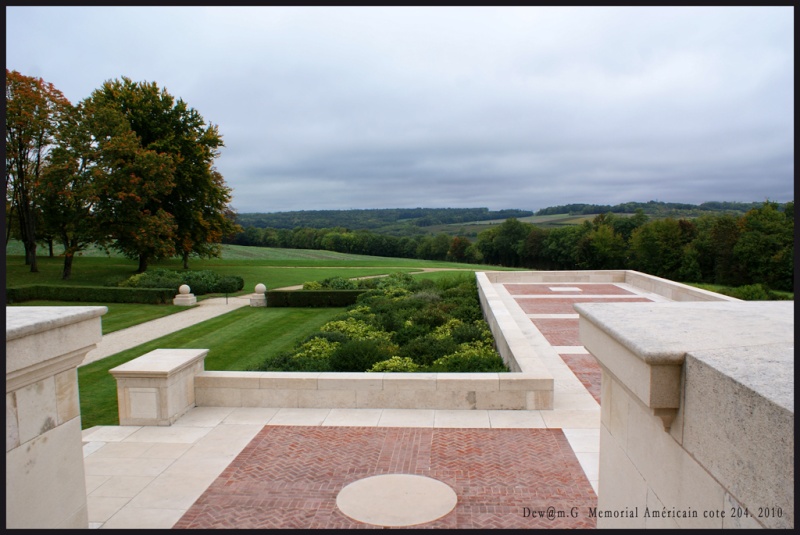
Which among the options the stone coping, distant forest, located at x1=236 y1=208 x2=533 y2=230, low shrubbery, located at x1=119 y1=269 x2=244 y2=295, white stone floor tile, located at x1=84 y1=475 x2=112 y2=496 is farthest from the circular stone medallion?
distant forest, located at x1=236 y1=208 x2=533 y2=230

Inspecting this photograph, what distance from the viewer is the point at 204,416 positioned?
812 centimetres

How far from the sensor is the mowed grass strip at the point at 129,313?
1903 centimetres

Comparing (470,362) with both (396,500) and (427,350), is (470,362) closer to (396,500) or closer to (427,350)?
(427,350)

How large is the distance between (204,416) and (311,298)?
52.9ft

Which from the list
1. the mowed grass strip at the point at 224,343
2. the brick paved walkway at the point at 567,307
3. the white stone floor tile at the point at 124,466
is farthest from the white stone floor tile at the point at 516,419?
the mowed grass strip at the point at 224,343

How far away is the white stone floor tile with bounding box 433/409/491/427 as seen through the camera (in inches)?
297

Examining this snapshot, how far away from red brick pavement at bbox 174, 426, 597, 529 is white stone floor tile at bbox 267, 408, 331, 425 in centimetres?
24

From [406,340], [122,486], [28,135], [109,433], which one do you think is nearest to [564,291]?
[406,340]

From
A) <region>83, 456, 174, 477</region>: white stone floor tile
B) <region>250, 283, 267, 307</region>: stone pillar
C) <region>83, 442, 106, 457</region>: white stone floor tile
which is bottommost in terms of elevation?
<region>250, 283, 267, 307</region>: stone pillar

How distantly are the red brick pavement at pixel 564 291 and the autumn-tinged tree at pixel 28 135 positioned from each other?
24.9 m

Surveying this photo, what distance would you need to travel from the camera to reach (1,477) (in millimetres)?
2842

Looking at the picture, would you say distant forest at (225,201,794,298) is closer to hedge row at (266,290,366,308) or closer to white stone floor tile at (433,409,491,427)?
hedge row at (266,290,366,308)

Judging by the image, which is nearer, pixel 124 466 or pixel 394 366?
pixel 124 466

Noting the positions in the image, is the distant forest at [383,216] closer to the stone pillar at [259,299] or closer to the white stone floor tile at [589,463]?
the stone pillar at [259,299]
